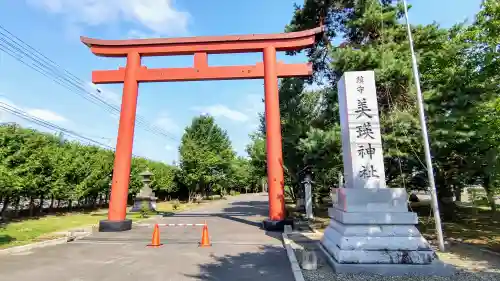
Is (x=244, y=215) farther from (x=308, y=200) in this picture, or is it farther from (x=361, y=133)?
(x=361, y=133)

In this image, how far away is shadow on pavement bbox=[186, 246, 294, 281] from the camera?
5.82m

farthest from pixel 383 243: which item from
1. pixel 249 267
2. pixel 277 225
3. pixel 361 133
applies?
pixel 277 225

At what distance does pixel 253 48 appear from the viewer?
42.5ft

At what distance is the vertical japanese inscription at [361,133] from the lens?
7.08 meters

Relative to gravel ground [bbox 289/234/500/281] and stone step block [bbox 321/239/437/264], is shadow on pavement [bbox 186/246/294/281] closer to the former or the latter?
gravel ground [bbox 289/234/500/281]

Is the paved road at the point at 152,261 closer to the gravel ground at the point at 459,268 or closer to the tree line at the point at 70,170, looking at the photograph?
the gravel ground at the point at 459,268

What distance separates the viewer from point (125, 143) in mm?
12516

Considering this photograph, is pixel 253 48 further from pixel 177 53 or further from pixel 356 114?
pixel 356 114

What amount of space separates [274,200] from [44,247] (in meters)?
7.46

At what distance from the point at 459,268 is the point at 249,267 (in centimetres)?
432

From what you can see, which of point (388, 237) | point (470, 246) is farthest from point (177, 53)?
point (470, 246)

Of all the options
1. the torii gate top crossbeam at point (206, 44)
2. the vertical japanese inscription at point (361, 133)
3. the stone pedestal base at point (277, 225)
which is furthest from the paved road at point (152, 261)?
the torii gate top crossbeam at point (206, 44)

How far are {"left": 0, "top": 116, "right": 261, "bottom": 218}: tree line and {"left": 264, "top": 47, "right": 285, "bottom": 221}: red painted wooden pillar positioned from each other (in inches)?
419

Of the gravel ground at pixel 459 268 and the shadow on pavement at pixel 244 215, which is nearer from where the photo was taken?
the gravel ground at pixel 459 268
